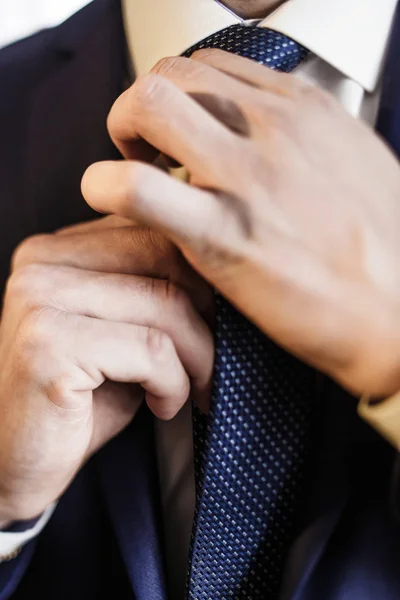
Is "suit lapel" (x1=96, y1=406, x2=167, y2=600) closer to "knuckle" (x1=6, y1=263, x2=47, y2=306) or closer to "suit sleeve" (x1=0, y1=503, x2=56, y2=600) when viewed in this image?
"suit sleeve" (x1=0, y1=503, x2=56, y2=600)

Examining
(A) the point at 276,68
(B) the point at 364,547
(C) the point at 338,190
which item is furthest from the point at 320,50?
(B) the point at 364,547

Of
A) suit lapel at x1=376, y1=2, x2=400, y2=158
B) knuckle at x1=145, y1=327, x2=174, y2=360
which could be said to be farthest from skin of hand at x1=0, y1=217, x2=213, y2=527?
suit lapel at x1=376, y1=2, x2=400, y2=158

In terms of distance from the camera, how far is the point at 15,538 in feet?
1.78

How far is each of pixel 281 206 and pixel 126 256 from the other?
0.16 metres

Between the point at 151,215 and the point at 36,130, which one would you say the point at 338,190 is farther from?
the point at 36,130

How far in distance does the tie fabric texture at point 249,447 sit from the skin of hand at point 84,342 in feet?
0.09

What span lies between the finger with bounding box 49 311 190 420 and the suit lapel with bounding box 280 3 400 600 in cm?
15

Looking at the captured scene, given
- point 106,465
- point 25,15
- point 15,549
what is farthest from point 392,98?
point 25,15

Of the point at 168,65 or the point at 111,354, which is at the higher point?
the point at 168,65

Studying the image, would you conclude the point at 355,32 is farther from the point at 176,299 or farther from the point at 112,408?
the point at 112,408

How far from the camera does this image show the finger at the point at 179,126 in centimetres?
36

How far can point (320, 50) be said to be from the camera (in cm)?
48

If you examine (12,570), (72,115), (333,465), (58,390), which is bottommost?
(12,570)

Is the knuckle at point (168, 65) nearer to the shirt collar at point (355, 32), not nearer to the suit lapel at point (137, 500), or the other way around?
the shirt collar at point (355, 32)
